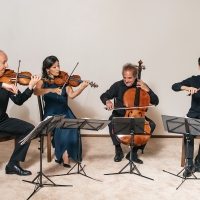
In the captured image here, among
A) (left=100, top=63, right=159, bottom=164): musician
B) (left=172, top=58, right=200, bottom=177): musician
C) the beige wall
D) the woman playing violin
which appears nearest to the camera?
(left=172, top=58, right=200, bottom=177): musician

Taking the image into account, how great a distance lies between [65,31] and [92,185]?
7.90ft

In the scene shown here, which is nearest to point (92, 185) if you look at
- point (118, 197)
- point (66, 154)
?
Result: point (118, 197)

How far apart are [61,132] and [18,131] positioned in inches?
19.3

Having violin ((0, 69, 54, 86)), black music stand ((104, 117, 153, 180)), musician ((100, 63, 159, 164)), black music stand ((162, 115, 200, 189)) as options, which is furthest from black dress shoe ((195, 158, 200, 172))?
violin ((0, 69, 54, 86))

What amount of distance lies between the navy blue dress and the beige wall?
1122mm

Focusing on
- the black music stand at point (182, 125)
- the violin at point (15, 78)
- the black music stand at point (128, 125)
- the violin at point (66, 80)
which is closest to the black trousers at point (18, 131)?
the violin at point (15, 78)

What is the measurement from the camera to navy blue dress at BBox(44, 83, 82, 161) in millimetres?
3453

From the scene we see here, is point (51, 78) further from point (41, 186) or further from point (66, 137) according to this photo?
point (41, 186)

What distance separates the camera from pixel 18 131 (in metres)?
3.18

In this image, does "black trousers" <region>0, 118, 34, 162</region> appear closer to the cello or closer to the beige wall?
the cello

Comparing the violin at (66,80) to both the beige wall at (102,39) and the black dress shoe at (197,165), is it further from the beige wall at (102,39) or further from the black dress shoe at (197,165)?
the black dress shoe at (197,165)

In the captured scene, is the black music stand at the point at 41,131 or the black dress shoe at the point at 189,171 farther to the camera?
the black dress shoe at the point at 189,171

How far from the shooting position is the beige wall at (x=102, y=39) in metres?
4.51

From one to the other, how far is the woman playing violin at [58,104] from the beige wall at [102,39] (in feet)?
3.69
